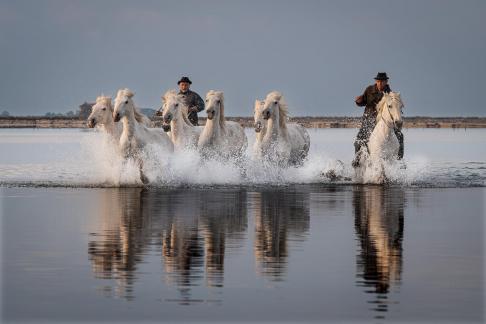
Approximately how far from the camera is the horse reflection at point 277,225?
11938 mm

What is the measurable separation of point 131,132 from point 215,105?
91.9 inches

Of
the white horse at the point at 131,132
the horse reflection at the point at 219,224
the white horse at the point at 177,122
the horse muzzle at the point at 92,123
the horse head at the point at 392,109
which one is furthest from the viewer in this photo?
the white horse at the point at 177,122

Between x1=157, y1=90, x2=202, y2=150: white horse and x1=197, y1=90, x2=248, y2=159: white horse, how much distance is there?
0.94 ft

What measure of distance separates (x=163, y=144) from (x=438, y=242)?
31.7ft

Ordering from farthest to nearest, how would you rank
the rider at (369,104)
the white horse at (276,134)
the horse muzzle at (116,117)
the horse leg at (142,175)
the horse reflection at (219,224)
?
the rider at (369,104) < the white horse at (276,134) < the horse leg at (142,175) < the horse muzzle at (116,117) < the horse reflection at (219,224)

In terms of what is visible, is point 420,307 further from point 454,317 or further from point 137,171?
point 137,171

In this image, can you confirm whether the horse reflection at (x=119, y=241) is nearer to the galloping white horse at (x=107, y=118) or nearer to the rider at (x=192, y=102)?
the galloping white horse at (x=107, y=118)

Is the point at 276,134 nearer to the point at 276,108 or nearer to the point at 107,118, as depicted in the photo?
the point at 276,108

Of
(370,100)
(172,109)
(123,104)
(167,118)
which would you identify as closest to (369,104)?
(370,100)

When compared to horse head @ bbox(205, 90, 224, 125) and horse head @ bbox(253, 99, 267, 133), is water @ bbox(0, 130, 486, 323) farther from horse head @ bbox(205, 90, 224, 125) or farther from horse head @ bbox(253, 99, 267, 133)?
horse head @ bbox(253, 99, 267, 133)

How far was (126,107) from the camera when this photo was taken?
882 inches

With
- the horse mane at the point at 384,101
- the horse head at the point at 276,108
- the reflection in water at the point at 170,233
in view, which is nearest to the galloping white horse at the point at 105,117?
the reflection in water at the point at 170,233

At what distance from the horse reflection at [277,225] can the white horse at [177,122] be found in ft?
9.60

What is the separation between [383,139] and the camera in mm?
23594
